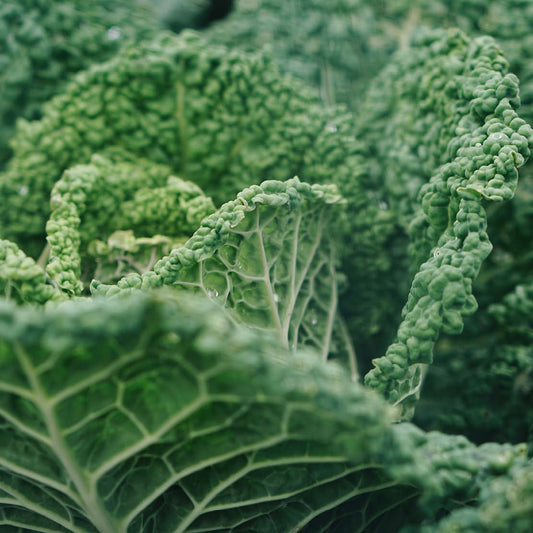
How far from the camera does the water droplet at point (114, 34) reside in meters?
3.10

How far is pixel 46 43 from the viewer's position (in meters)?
2.91

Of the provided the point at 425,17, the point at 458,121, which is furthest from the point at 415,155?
the point at 425,17

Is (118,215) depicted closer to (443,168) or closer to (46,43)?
(46,43)

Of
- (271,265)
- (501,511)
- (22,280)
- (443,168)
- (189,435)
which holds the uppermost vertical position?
(443,168)

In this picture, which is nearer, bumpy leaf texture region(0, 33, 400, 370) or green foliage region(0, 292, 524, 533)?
green foliage region(0, 292, 524, 533)

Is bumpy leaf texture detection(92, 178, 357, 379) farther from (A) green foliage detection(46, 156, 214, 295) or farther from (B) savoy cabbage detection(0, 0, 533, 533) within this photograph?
(A) green foliage detection(46, 156, 214, 295)

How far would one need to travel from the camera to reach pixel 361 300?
279 cm

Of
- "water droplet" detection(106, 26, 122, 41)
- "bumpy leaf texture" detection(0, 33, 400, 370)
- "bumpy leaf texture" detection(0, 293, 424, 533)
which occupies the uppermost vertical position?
"water droplet" detection(106, 26, 122, 41)

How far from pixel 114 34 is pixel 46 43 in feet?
1.26

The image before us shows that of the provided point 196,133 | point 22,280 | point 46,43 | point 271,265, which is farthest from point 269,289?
point 46,43

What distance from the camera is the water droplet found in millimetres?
3102

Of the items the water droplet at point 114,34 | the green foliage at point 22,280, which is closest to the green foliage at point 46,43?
the water droplet at point 114,34

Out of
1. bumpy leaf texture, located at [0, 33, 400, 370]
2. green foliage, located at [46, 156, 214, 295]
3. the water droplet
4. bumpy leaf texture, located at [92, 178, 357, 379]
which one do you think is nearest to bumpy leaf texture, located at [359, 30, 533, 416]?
bumpy leaf texture, located at [0, 33, 400, 370]

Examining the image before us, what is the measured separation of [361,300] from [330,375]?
1.48m
